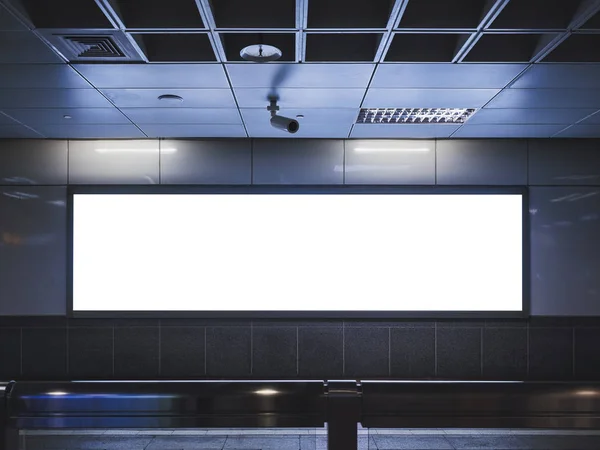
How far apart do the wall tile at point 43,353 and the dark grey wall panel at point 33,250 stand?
235 millimetres

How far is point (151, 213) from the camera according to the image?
5.86 metres

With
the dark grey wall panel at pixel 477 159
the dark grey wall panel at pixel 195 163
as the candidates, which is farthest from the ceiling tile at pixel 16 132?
the dark grey wall panel at pixel 477 159

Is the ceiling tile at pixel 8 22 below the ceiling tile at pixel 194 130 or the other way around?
the other way around

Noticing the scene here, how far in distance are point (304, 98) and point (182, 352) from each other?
322cm

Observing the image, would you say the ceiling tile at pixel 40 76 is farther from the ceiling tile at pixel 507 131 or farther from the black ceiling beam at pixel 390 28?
the ceiling tile at pixel 507 131

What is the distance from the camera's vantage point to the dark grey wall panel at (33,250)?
19.0 feet

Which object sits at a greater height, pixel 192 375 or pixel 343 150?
pixel 343 150

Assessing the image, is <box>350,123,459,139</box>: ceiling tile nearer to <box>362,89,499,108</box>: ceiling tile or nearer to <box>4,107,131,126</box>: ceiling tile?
<box>362,89,499,108</box>: ceiling tile

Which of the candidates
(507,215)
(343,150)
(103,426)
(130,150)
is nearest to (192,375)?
(130,150)

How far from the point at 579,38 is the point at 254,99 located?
7.88ft

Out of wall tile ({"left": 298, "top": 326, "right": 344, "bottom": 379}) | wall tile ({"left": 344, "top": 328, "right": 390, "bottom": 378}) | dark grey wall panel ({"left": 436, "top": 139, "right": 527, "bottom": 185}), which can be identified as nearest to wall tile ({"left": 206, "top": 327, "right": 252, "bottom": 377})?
wall tile ({"left": 298, "top": 326, "right": 344, "bottom": 379})

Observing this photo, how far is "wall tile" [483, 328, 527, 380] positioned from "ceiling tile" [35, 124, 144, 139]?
15.0 ft

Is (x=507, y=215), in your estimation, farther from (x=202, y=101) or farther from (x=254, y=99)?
(x=202, y=101)

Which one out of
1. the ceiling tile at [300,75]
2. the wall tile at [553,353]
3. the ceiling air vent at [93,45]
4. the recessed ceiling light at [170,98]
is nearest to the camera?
the ceiling air vent at [93,45]
